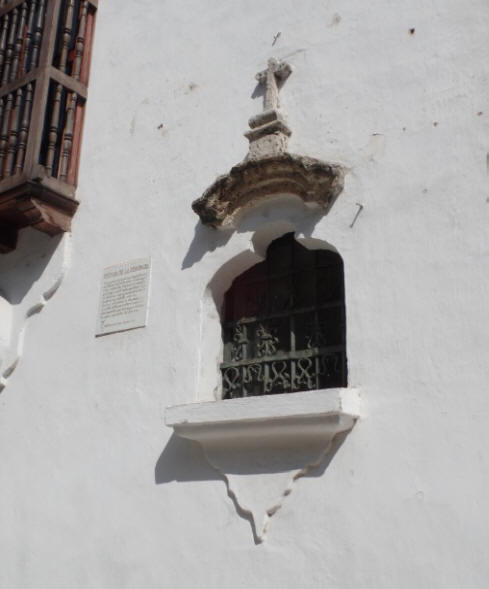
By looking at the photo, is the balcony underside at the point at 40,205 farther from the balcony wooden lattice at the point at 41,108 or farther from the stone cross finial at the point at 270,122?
the stone cross finial at the point at 270,122

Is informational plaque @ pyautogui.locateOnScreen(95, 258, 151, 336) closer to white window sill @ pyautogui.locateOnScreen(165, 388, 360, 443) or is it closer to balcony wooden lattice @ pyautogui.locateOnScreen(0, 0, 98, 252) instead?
balcony wooden lattice @ pyautogui.locateOnScreen(0, 0, 98, 252)

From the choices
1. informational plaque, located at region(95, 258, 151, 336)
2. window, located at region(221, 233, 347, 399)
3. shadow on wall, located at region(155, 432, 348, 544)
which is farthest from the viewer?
informational plaque, located at region(95, 258, 151, 336)

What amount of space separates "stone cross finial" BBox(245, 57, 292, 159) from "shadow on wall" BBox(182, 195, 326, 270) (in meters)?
0.31

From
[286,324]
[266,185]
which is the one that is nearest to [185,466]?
[286,324]

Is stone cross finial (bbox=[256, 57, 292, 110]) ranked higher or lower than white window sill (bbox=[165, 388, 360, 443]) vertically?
higher

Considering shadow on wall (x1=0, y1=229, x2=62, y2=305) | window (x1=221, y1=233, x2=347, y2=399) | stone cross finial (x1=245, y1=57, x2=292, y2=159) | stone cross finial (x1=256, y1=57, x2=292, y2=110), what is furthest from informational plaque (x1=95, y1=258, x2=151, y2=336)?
stone cross finial (x1=256, y1=57, x2=292, y2=110)

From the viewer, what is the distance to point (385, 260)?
4090mm

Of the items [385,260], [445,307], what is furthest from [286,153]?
[445,307]

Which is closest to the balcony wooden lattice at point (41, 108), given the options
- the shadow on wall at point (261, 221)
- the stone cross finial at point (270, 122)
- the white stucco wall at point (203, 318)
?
the white stucco wall at point (203, 318)

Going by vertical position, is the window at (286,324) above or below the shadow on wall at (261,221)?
below

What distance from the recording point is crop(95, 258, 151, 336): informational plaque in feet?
16.3

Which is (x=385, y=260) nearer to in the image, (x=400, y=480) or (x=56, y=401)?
(x=400, y=480)

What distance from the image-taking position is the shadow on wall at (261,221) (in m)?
4.47

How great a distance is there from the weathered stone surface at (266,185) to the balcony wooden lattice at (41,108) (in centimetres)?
132
